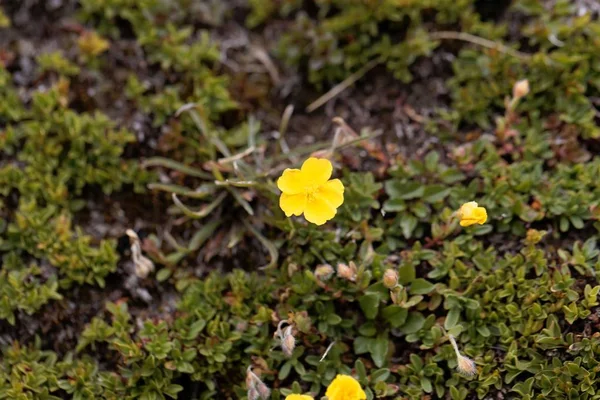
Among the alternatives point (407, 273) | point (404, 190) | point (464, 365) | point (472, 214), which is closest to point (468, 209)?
point (472, 214)

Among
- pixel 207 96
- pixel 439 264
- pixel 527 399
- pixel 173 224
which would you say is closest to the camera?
pixel 527 399

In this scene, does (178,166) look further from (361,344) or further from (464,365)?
(464,365)

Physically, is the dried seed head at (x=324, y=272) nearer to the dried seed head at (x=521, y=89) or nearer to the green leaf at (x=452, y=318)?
the green leaf at (x=452, y=318)

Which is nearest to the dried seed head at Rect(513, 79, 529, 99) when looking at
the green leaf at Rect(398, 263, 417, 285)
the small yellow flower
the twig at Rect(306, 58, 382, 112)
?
the twig at Rect(306, 58, 382, 112)

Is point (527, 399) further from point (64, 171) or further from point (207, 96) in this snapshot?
point (64, 171)

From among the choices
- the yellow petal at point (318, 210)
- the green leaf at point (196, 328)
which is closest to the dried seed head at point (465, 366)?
the yellow petal at point (318, 210)

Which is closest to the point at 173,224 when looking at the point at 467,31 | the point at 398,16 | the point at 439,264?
the point at 439,264

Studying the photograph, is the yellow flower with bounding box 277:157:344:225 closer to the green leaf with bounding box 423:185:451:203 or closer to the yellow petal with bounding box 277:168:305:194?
the yellow petal with bounding box 277:168:305:194
